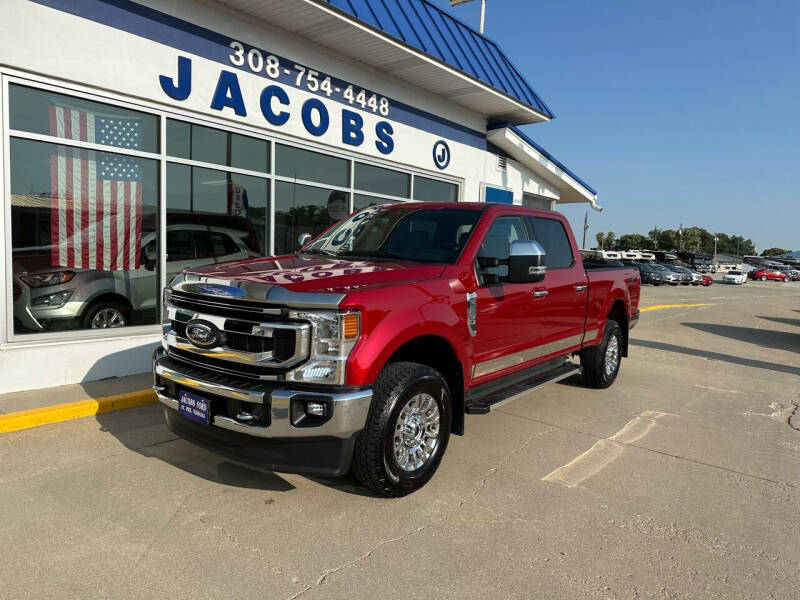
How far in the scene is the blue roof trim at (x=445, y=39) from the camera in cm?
867

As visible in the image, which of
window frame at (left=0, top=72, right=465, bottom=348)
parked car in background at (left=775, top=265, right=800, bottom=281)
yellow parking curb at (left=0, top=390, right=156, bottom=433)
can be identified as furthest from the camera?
parked car in background at (left=775, top=265, right=800, bottom=281)

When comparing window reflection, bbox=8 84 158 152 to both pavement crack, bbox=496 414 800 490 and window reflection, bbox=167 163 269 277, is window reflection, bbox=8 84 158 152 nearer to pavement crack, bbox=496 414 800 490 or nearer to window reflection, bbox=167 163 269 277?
window reflection, bbox=167 163 269 277

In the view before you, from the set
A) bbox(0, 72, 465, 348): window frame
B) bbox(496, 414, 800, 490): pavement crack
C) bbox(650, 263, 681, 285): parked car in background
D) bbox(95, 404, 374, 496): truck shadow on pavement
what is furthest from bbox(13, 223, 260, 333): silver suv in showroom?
bbox(650, 263, 681, 285): parked car in background

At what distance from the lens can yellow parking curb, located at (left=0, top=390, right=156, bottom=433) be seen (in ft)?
15.6

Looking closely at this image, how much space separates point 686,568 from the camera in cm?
296

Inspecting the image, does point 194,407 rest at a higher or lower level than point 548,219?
lower

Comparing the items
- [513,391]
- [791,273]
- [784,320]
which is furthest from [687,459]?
[791,273]

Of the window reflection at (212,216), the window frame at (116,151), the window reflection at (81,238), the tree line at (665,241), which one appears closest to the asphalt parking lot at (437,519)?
the window frame at (116,151)

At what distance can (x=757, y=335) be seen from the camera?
42.0 feet

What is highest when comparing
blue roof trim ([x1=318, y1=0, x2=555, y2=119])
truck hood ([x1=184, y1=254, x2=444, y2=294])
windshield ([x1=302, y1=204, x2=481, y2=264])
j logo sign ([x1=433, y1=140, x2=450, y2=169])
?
blue roof trim ([x1=318, y1=0, x2=555, y2=119])

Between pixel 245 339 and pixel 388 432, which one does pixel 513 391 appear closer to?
pixel 388 432

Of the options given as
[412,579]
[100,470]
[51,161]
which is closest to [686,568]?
[412,579]

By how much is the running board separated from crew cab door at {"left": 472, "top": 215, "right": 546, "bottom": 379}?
0.18 m

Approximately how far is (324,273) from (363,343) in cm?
62
